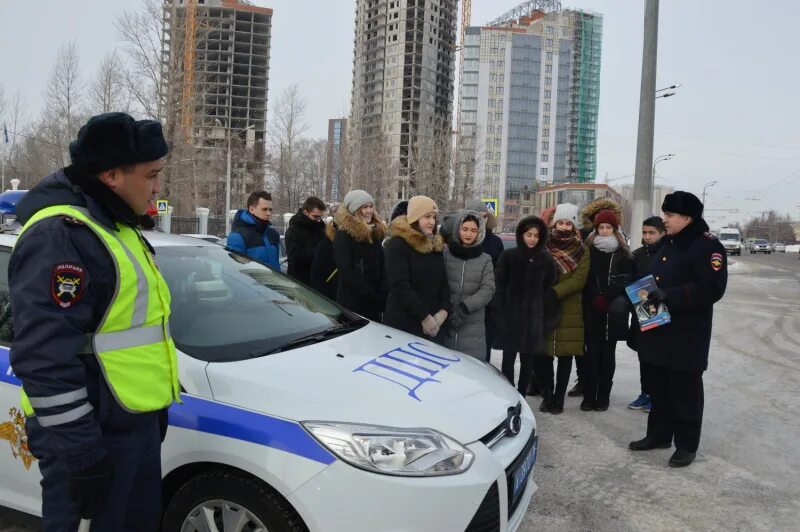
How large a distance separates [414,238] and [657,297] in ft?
5.64

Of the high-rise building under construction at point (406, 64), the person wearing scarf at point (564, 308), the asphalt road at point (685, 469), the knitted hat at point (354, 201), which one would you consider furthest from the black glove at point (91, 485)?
the high-rise building under construction at point (406, 64)

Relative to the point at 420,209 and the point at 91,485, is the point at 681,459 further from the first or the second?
the point at 91,485

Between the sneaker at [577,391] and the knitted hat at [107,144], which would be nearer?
the knitted hat at [107,144]

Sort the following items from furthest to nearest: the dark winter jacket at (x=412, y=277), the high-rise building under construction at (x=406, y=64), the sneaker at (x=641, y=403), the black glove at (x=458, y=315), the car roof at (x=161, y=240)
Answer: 1. the high-rise building under construction at (x=406, y=64)
2. the sneaker at (x=641, y=403)
3. the black glove at (x=458, y=315)
4. the dark winter jacket at (x=412, y=277)
5. the car roof at (x=161, y=240)

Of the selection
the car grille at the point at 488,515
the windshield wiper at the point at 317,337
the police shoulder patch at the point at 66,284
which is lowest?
the car grille at the point at 488,515

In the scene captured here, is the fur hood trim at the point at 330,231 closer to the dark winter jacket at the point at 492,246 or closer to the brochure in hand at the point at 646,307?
the dark winter jacket at the point at 492,246

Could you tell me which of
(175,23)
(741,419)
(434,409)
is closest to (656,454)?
(741,419)

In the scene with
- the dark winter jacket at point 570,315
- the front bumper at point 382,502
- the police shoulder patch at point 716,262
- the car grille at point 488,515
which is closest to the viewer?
the front bumper at point 382,502

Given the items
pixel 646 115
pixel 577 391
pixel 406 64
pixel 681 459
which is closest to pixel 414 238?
pixel 681 459

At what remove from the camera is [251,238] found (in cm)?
543

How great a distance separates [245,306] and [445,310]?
181 centimetres

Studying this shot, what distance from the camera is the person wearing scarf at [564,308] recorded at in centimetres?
505

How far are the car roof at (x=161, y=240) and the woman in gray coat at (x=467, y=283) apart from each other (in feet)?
6.22

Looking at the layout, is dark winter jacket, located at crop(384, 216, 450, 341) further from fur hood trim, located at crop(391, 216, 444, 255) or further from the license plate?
the license plate
